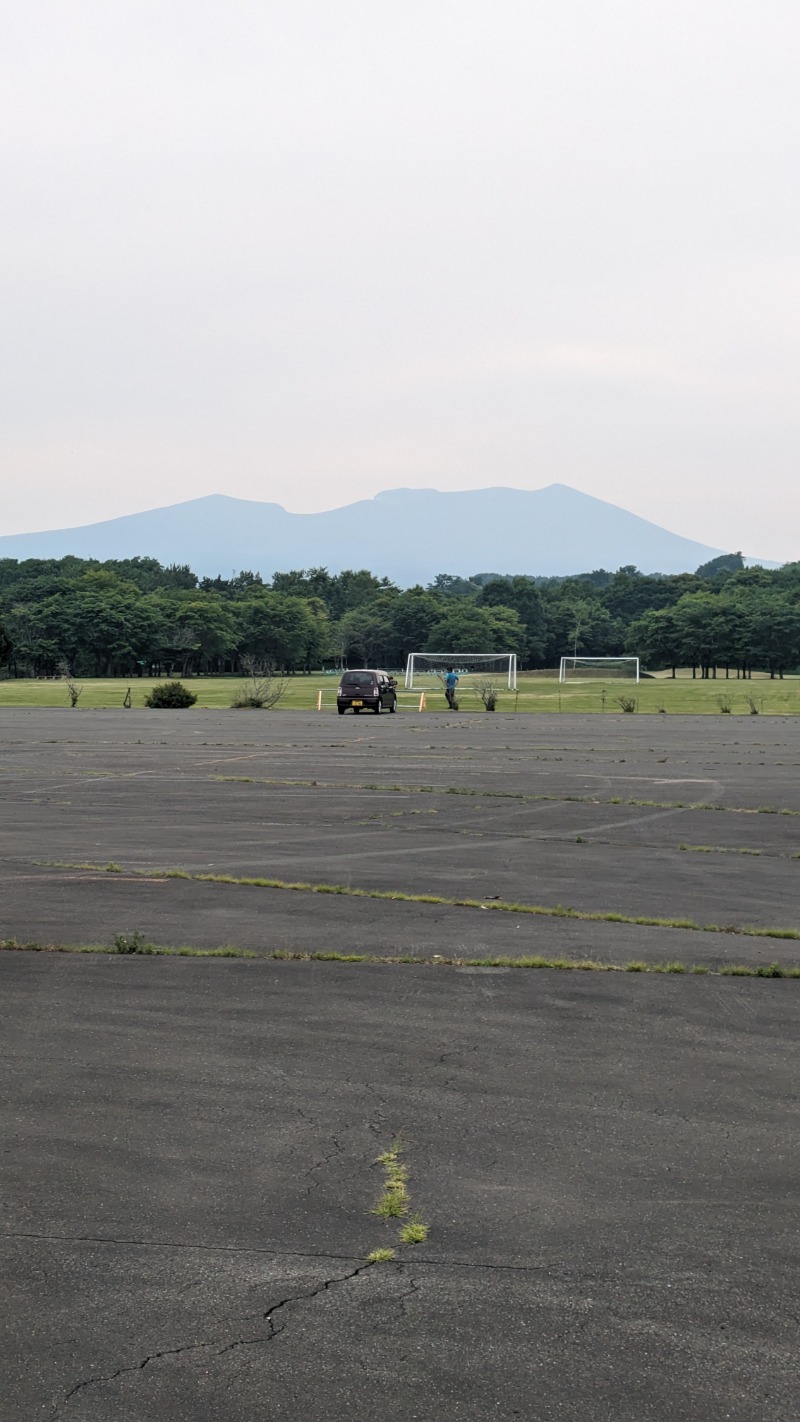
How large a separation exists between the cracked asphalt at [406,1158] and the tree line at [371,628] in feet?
353

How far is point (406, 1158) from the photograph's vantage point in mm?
5832

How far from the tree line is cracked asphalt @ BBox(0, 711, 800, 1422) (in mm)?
107446

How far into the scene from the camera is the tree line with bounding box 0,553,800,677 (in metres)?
145

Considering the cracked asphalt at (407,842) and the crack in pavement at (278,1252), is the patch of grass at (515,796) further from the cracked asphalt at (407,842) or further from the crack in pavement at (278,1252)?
the crack in pavement at (278,1252)

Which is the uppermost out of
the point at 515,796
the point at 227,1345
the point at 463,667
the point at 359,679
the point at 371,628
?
the point at 371,628

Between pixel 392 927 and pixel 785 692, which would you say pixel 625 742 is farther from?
pixel 785 692

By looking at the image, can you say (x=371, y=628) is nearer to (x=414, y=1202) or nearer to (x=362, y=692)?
(x=362, y=692)

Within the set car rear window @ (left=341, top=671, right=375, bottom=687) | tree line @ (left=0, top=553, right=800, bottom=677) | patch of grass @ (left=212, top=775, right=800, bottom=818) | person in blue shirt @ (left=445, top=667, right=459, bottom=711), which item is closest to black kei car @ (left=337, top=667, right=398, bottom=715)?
car rear window @ (left=341, top=671, right=375, bottom=687)

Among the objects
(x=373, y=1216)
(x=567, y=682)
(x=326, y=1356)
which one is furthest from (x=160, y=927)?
(x=567, y=682)

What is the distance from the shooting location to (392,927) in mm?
11070

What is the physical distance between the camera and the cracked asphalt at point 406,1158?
407 cm

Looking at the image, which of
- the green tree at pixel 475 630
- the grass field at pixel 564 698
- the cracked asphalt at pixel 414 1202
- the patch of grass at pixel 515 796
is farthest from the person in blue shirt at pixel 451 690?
the green tree at pixel 475 630

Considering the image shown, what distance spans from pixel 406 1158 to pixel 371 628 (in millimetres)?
170494

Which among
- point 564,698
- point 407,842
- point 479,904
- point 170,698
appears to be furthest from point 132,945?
point 564,698
